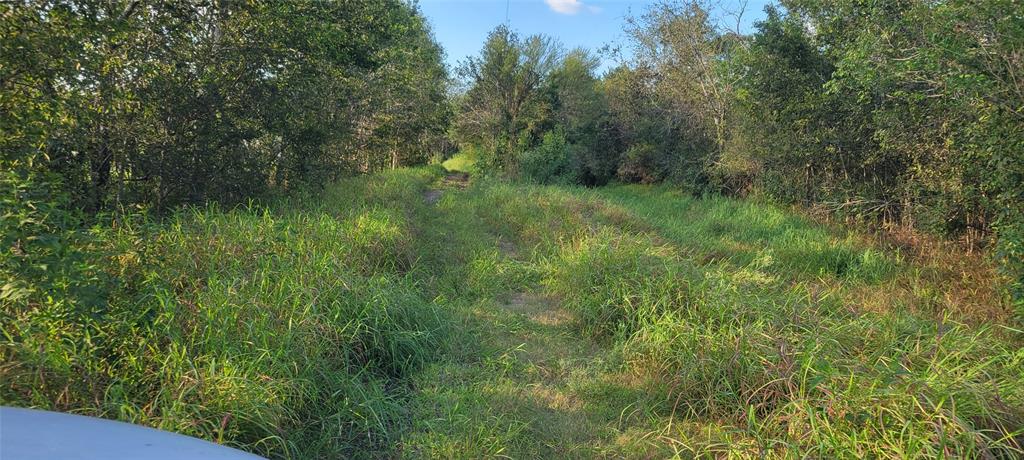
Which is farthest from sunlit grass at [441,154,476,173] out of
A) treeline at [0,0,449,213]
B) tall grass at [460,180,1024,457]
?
tall grass at [460,180,1024,457]

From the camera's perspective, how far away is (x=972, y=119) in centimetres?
666

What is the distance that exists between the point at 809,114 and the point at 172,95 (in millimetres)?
10573

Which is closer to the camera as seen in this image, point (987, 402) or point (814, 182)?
point (987, 402)

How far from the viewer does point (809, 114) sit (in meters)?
10.3

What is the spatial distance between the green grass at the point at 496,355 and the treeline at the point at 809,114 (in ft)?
7.12

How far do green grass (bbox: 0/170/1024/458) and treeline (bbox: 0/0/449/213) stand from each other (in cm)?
96

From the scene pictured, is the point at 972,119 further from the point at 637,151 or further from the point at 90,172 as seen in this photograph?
the point at 637,151

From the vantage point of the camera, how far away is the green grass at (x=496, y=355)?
265cm

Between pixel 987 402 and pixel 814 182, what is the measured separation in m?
9.59

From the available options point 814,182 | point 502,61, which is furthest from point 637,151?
point 814,182

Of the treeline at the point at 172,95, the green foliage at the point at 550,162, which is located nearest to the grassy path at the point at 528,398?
the treeline at the point at 172,95

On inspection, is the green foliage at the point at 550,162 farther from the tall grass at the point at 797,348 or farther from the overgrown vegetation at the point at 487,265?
the tall grass at the point at 797,348

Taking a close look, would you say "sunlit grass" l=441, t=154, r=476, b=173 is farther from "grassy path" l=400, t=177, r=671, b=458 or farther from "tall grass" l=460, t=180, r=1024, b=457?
"grassy path" l=400, t=177, r=671, b=458

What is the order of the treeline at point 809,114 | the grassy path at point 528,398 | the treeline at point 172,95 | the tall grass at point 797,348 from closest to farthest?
the tall grass at point 797,348 → the grassy path at point 528,398 → the treeline at point 172,95 → the treeline at point 809,114
